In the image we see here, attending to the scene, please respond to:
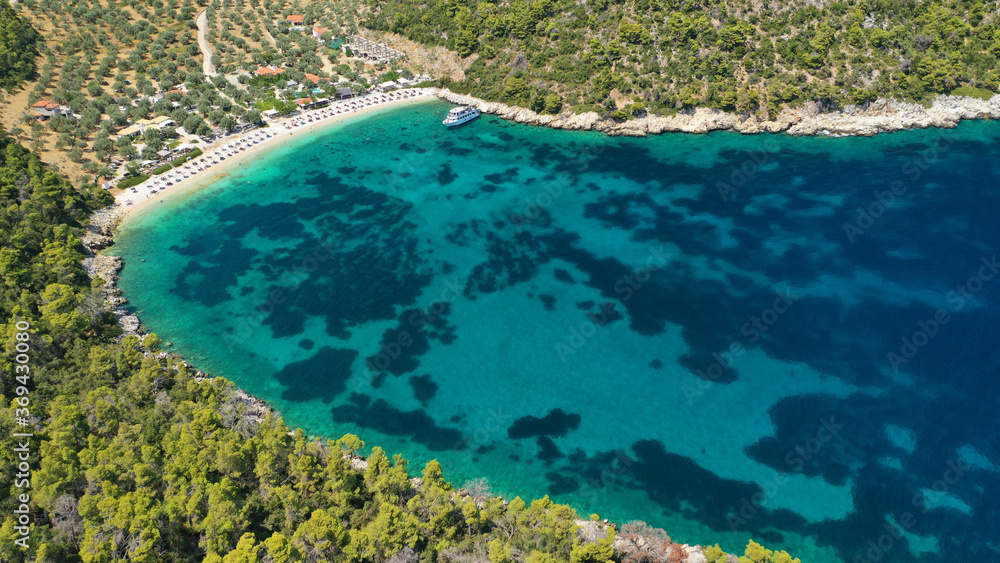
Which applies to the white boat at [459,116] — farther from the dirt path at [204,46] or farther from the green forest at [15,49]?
the green forest at [15,49]

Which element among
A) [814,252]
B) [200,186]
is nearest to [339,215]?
[200,186]

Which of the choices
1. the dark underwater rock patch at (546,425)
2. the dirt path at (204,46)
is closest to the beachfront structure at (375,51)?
the dirt path at (204,46)

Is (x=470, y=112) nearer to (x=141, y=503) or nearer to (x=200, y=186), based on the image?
(x=200, y=186)

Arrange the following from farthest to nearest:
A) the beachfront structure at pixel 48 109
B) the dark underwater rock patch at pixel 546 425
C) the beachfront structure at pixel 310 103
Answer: the beachfront structure at pixel 310 103 < the beachfront structure at pixel 48 109 < the dark underwater rock patch at pixel 546 425

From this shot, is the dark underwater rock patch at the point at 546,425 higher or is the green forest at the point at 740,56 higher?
the green forest at the point at 740,56

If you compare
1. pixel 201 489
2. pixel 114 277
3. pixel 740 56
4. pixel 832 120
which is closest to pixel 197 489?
pixel 201 489

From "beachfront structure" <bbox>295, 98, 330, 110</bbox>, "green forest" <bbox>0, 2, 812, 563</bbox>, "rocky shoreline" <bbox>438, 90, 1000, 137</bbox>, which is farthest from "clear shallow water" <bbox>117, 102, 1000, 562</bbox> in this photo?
"beachfront structure" <bbox>295, 98, 330, 110</bbox>

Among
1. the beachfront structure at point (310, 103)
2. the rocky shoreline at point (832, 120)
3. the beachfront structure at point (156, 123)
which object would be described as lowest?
the rocky shoreline at point (832, 120)
